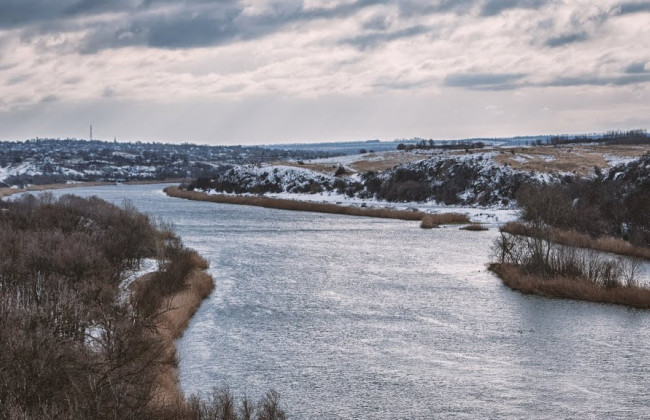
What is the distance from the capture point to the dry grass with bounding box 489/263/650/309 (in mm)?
29078

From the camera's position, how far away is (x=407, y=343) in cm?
2319

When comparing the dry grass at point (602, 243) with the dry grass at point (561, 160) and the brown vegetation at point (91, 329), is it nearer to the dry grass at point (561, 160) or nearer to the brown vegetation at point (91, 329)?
the brown vegetation at point (91, 329)

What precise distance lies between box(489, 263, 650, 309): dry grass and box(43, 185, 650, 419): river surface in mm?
706

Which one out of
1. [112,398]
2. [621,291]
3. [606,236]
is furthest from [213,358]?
[606,236]

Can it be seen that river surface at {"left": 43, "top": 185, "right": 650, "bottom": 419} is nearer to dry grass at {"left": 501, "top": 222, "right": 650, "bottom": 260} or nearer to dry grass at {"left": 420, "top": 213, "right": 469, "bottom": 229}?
dry grass at {"left": 501, "top": 222, "right": 650, "bottom": 260}

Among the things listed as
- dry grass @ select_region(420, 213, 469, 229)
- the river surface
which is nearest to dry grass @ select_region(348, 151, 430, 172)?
dry grass @ select_region(420, 213, 469, 229)

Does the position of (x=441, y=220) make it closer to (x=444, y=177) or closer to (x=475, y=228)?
(x=475, y=228)

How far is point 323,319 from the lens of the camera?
86.5 feet

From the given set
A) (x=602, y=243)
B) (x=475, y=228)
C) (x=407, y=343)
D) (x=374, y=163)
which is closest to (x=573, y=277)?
(x=602, y=243)

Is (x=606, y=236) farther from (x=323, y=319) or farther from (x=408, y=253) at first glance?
(x=323, y=319)

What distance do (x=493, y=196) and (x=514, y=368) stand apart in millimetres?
58332

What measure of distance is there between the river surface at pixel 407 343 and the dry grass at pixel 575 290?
71 centimetres

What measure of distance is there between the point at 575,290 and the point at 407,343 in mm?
11078

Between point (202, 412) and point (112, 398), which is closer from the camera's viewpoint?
point (112, 398)
